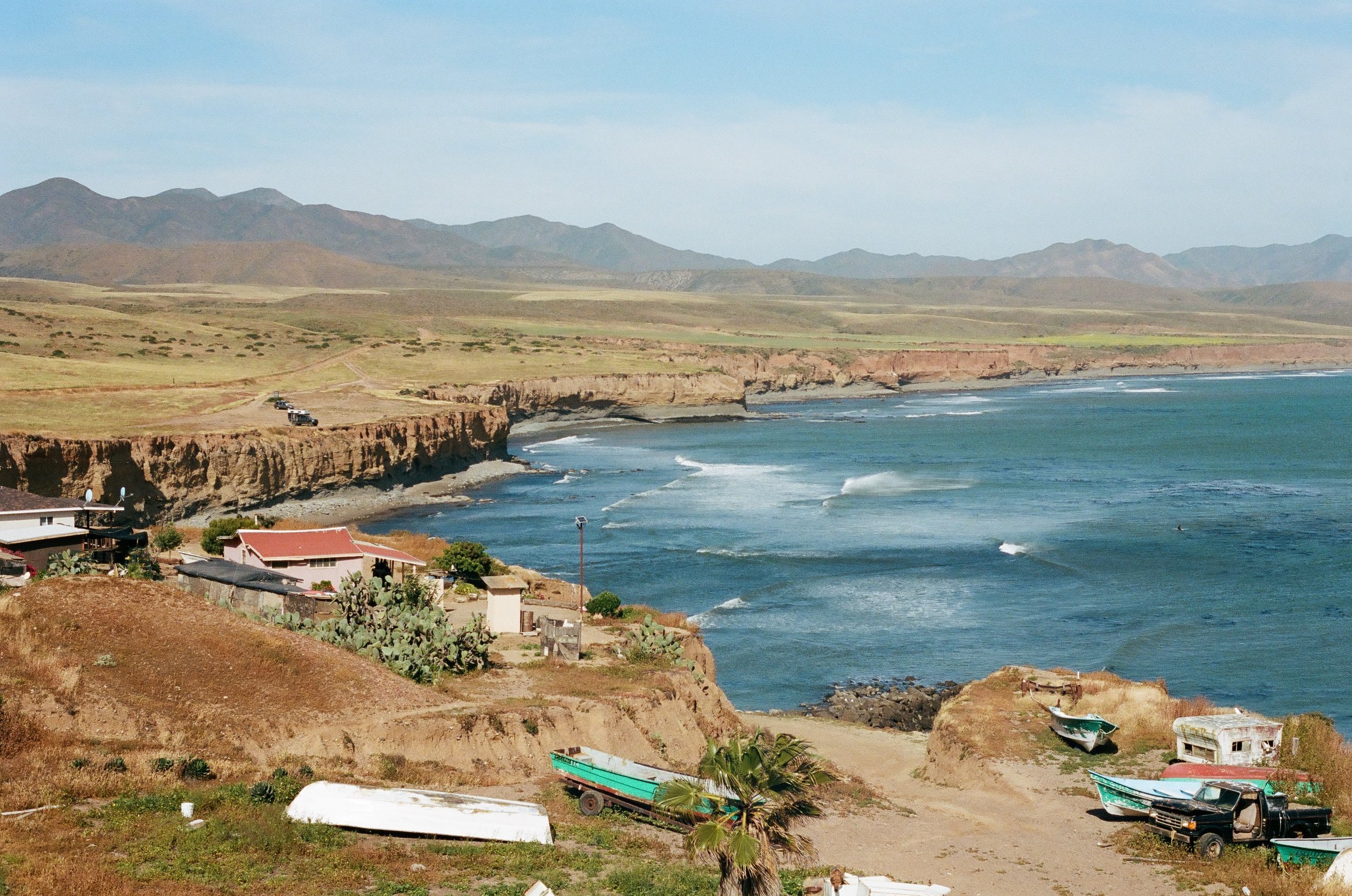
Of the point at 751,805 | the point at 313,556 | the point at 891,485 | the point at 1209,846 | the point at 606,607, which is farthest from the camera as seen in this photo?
the point at 891,485

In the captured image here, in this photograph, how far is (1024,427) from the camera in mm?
135750

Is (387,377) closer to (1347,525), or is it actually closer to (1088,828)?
(1347,525)

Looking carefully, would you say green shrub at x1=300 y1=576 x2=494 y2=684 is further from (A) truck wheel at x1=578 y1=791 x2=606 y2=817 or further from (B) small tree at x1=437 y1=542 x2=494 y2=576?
(B) small tree at x1=437 y1=542 x2=494 y2=576

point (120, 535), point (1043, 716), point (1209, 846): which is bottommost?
point (1043, 716)

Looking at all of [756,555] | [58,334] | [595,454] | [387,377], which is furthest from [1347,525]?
[58,334]

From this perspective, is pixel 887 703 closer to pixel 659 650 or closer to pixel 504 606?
pixel 659 650

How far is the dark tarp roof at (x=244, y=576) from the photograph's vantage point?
36.3 meters

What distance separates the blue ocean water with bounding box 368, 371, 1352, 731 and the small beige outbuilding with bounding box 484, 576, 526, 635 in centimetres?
975

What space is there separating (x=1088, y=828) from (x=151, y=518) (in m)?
52.8

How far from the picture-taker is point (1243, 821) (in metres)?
25.2

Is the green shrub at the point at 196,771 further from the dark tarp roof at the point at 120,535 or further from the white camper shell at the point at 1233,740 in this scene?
the white camper shell at the point at 1233,740

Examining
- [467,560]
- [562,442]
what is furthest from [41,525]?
[562,442]

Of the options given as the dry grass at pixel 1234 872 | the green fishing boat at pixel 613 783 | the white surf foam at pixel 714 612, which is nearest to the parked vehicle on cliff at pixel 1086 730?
the dry grass at pixel 1234 872

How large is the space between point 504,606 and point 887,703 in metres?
13.9
